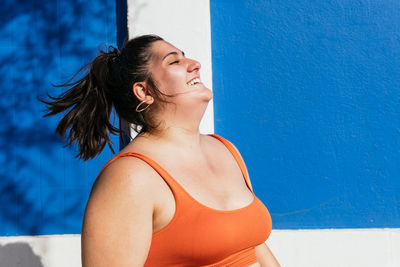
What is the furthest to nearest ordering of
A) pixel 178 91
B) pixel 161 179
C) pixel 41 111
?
pixel 41 111 < pixel 178 91 < pixel 161 179

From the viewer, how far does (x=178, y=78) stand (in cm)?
201

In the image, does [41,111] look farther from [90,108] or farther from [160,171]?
[160,171]

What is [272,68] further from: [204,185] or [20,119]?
[20,119]

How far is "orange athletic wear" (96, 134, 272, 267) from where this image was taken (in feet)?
5.52

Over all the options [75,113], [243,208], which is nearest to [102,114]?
[75,113]

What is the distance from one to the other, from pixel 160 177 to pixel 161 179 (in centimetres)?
1

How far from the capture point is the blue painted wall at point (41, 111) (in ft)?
13.0

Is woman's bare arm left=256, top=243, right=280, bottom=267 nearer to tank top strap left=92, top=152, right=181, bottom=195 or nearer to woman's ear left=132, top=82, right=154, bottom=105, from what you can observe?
tank top strap left=92, top=152, right=181, bottom=195

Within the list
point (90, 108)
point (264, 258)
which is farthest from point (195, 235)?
point (90, 108)

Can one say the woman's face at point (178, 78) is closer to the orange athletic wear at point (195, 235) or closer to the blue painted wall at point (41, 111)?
the orange athletic wear at point (195, 235)

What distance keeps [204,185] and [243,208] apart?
21 cm

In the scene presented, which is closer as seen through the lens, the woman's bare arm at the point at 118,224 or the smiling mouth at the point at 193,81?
the woman's bare arm at the point at 118,224

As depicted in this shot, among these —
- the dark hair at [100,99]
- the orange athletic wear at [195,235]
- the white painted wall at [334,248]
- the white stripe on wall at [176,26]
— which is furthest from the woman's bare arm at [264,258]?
the white stripe on wall at [176,26]

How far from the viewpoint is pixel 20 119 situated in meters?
4.02
